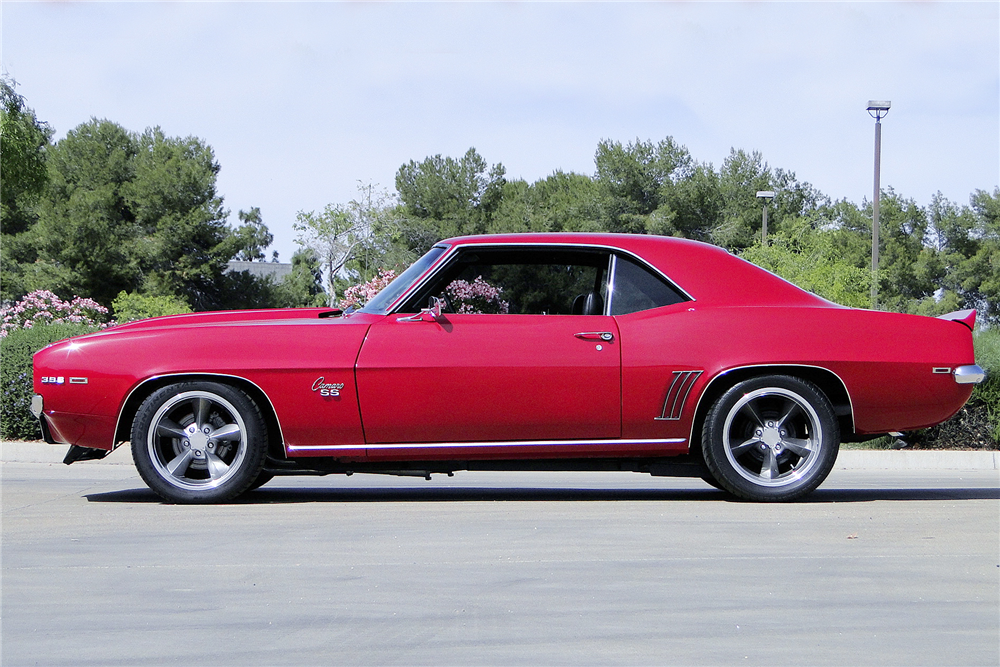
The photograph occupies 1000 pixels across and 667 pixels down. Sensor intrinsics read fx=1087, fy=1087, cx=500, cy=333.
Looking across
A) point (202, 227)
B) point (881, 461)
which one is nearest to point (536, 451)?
point (881, 461)

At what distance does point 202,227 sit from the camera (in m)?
55.0

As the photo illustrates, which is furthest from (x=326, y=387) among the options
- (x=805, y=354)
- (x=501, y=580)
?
(x=805, y=354)

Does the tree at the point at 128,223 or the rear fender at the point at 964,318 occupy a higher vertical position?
the tree at the point at 128,223

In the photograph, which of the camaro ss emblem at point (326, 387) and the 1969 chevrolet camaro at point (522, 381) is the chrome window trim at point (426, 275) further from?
the camaro ss emblem at point (326, 387)

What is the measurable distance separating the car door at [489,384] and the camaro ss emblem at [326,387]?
12 centimetres

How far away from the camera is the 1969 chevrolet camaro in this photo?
5871 mm

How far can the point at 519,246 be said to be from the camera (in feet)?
20.3

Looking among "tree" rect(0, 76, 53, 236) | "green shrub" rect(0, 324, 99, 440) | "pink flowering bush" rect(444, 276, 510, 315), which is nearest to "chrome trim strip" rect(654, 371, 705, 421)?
"pink flowering bush" rect(444, 276, 510, 315)

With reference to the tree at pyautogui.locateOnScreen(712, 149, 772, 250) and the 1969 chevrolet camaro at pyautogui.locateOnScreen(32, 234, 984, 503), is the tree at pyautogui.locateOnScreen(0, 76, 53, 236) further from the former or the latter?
the tree at pyautogui.locateOnScreen(712, 149, 772, 250)

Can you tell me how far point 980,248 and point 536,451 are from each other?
63.4 m

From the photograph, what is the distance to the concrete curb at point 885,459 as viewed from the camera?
10.2 meters

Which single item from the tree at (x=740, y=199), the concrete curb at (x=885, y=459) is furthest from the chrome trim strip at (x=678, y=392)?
the tree at (x=740, y=199)

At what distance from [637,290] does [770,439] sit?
111cm

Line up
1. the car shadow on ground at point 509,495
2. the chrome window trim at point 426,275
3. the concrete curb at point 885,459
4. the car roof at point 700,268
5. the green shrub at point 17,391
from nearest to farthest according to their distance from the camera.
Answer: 1. the chrome window trim at point 426,275
2. the car roof at point 700,268
3. the car shadow on ground at point 509,495
4. the concrete curb at point 885,459
5. the green shrub at point 17,391
